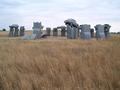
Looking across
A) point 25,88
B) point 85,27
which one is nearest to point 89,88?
point 25,88

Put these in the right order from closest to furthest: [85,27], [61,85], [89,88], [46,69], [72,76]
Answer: [89,88], [61,85], [72,76], [46,69], [85,27]

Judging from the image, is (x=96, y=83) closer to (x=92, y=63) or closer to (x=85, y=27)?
(x=92, y=63)

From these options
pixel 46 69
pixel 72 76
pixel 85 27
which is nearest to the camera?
pixel 72 76

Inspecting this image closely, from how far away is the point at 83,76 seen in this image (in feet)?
15.8

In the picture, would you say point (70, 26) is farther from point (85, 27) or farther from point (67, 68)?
point (67, 68)

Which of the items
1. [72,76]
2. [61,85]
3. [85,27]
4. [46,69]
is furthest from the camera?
[85,27]

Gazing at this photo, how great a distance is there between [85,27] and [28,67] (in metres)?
21.6

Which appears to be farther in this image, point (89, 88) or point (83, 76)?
point (83, 76)

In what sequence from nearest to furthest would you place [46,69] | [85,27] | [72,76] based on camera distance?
[72,76], [46,69], [85,27]

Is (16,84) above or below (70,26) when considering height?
below

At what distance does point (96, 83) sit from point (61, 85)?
0.62 meters

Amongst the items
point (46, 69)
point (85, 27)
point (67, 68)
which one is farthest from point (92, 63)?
point (85, 27)

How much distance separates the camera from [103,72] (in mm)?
4934

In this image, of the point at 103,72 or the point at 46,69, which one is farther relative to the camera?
the point at 46,69
